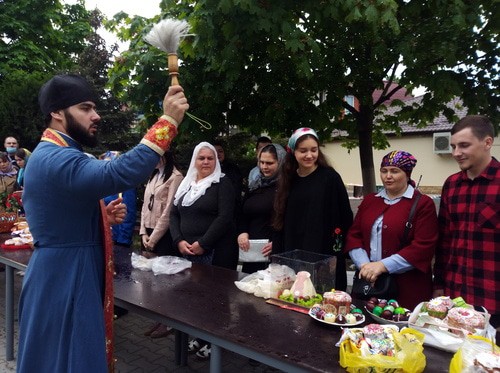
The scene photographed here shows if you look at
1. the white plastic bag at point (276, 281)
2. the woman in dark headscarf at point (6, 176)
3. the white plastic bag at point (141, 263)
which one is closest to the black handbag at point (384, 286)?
the white plastic bag at point (276, 281)

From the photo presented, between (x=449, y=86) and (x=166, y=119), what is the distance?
3.12 m

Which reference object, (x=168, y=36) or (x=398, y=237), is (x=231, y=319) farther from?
(x=168, y=36)

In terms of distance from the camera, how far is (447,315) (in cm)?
184

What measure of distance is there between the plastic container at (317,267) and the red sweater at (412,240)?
19.4 inches

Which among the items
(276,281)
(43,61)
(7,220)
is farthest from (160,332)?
(43,61)

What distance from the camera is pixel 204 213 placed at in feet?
11.6

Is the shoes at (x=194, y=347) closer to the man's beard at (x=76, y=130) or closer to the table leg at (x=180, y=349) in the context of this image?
the table leg at (x=180, y=349)

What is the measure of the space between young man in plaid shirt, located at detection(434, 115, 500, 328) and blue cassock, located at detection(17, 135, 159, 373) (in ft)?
5.94

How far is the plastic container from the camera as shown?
2324 millimetres

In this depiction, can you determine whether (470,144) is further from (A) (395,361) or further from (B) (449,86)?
(B) (449,86)

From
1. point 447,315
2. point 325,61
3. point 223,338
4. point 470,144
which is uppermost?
point 325,61

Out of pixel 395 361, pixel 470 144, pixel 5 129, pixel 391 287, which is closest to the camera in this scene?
pixel 395 361

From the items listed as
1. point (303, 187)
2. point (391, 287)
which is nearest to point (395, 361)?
point (391, 287)

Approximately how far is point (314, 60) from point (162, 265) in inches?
89.3
